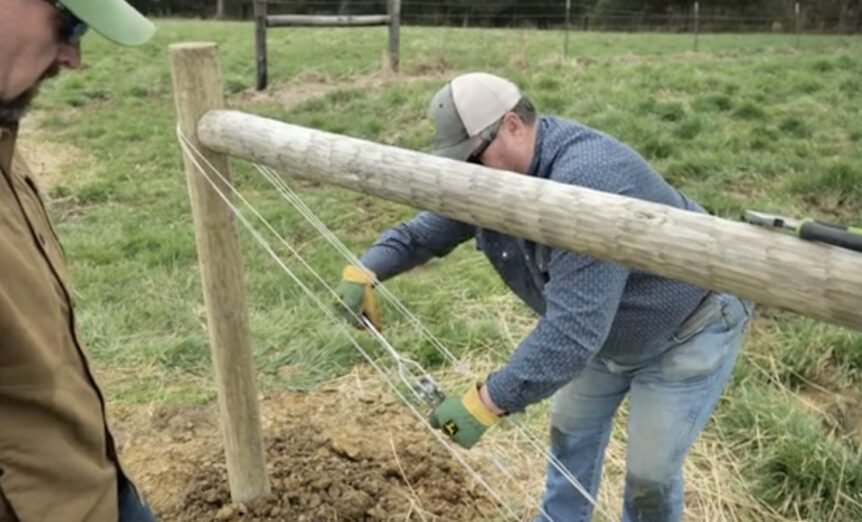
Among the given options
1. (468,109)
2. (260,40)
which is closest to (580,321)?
(468,109)

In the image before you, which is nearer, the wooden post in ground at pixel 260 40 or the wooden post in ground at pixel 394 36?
the wooden post in ground at pixel 260 40

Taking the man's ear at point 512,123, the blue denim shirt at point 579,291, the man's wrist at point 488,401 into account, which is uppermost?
the man's ear at point 512,123

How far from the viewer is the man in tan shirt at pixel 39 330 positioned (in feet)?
5.91

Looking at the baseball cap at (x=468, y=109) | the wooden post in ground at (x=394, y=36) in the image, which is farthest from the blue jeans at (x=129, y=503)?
the wooden post in ground at (x=394, y=36)

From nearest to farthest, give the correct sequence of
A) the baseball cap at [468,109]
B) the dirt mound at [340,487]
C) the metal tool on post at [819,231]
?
the metal tool on post at [819,231] → the baseball cap at [468,109] → the dirt mound at [340,487]

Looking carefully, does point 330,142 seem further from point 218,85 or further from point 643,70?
point 643,70

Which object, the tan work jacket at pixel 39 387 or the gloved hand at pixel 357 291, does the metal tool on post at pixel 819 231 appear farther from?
the gloved hand at pixel 357 291

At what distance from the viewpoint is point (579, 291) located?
226 cm

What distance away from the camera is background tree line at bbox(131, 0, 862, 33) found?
26.5 meters

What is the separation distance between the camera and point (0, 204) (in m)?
1.86

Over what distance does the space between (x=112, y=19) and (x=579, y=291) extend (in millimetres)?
1156

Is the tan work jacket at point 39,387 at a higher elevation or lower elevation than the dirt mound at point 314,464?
higher

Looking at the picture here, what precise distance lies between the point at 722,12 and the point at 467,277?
27.7 metres

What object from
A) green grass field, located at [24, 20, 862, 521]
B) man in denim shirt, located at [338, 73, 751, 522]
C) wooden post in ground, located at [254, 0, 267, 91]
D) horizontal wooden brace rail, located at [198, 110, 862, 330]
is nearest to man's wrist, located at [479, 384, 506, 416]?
man in denim shirt, located at [338, 73, 751, 522]
